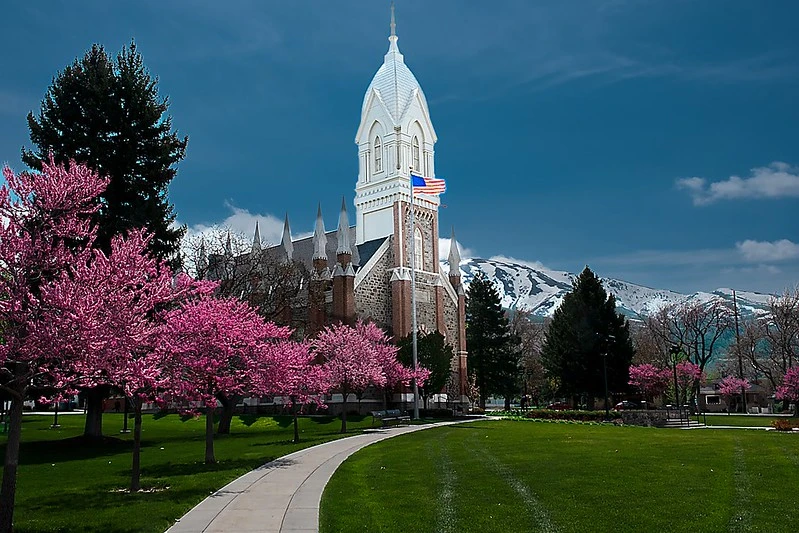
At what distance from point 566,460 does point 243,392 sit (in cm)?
1000

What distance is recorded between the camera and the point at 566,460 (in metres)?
19.2

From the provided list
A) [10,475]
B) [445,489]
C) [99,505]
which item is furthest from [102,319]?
[445,489]

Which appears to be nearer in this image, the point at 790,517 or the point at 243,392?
the point at 790,517

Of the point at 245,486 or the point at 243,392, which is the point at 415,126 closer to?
the point at 243,392

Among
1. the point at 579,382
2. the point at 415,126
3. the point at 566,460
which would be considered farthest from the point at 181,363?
the point at 415,126

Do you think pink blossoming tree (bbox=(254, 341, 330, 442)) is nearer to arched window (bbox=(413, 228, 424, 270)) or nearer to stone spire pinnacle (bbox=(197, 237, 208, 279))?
stone spire pinnacle (bbox=(197, 237, 208, 279))

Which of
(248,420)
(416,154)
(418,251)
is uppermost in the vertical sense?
(416,154)

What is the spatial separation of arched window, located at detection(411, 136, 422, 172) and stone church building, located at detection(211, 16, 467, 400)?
0.30ft

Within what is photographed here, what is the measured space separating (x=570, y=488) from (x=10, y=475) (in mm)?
9993

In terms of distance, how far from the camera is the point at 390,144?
216 feet

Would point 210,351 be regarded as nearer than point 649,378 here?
Yes

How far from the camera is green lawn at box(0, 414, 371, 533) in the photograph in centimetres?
1196

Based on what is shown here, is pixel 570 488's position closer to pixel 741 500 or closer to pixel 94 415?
pixel 741 500

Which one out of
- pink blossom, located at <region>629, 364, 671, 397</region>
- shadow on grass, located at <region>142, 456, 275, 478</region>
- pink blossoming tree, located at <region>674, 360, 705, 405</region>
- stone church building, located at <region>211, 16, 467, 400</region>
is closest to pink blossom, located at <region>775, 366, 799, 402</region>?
pink blossoming tree, located at <region>674, 360, 705, 405</region>
